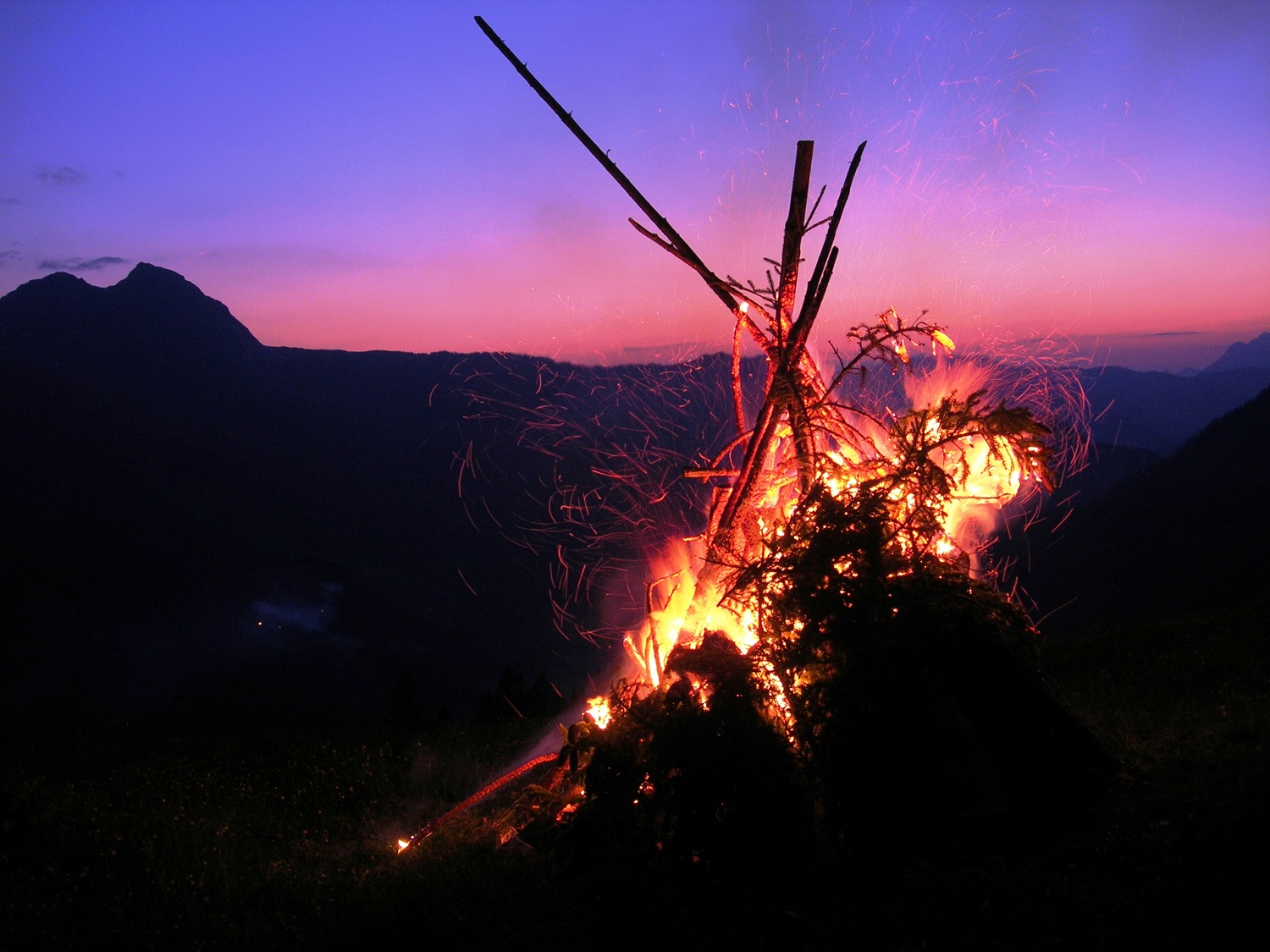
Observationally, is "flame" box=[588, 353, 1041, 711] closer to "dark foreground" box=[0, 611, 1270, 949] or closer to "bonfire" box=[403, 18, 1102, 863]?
"bonfire" box=[403, 18, 1102, 863]

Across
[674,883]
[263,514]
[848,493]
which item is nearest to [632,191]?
[848,493]

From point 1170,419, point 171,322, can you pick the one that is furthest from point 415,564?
point 1170,419

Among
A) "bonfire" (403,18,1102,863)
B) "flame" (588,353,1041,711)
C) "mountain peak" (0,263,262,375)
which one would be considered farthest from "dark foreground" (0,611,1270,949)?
"mountain peak" (0,263,262,375)

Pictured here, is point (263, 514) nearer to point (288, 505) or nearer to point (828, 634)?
point (288, 505)

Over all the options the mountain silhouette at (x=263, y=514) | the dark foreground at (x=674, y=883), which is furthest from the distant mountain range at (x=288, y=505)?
the dark foreground at (x=674, y=883)

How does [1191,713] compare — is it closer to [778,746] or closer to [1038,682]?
[1038,682]

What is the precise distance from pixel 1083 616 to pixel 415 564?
10506cm

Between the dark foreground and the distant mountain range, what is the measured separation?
24102 millimetres

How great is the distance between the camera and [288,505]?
5049 inches

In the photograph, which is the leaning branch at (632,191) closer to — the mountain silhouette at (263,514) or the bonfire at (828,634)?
the bonfire at (828,634)

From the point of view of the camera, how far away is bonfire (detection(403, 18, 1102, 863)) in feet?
12.8

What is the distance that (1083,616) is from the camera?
29047mm

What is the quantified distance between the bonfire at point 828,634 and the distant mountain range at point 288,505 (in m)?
24.6

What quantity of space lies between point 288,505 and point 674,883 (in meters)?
139
